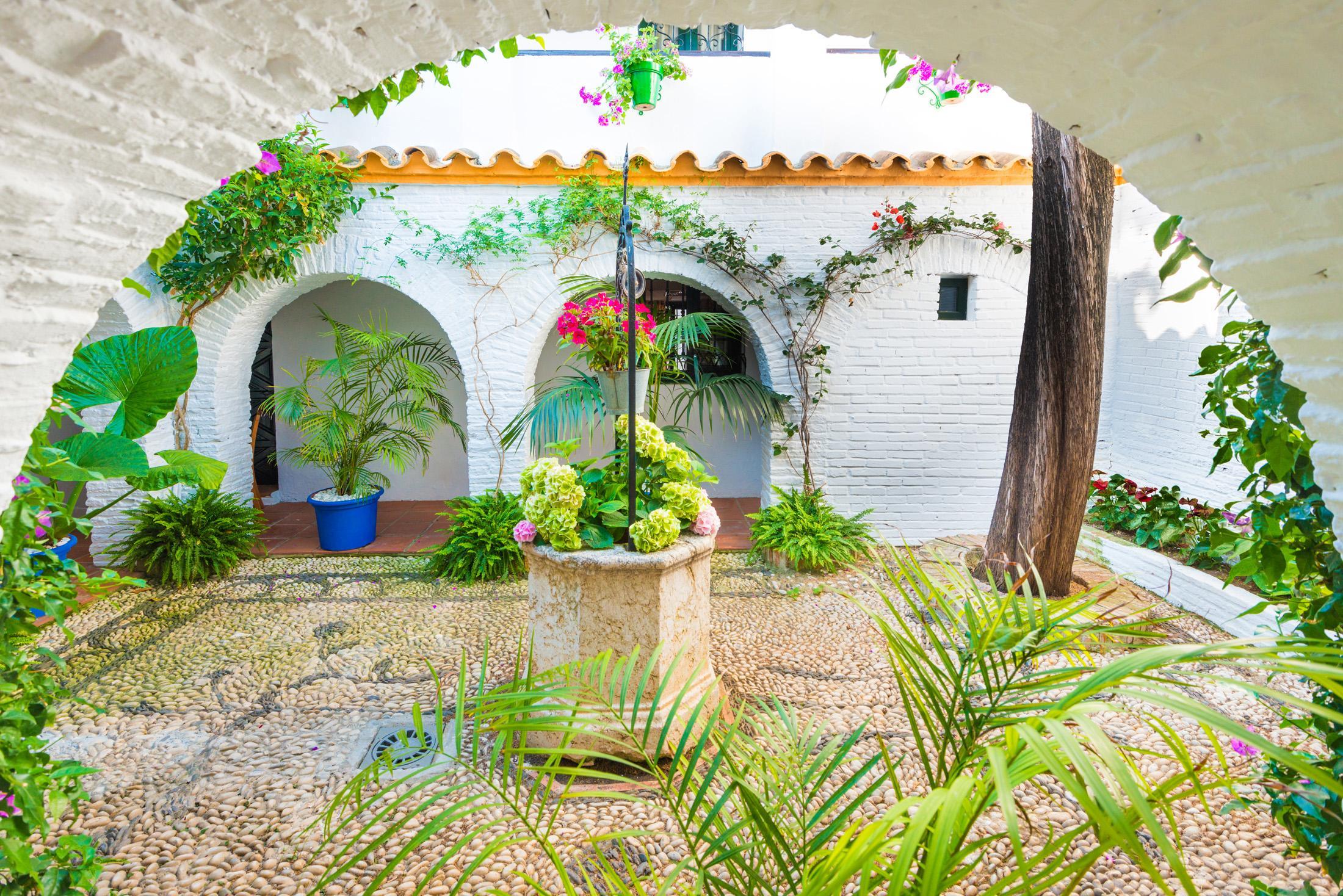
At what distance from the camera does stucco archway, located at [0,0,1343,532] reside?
73cm

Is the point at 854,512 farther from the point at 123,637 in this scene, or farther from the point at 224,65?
the point at 224,65

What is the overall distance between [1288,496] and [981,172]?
4330 millimetres

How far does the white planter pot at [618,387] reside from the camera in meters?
2.92

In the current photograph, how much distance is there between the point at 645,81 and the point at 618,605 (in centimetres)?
441

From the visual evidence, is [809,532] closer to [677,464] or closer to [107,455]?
[677,464]

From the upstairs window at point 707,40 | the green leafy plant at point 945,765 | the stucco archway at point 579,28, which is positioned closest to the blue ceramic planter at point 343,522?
the green leafy plant at point 945,765

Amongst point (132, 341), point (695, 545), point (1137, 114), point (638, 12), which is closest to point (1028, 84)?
A: point (1137, 114)

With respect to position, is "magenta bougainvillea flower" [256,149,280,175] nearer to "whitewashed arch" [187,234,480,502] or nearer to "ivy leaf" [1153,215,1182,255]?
"whitewashed arch" [187,234,480,502]

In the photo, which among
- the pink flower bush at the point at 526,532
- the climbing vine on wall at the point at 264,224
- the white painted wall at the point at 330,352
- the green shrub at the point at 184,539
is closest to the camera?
the pink flower bush at the point at 526,532

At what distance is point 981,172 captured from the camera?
211 inches

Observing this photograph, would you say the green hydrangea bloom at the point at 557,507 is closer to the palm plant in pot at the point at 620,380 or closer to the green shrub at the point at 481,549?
the palm plant in pot at the point at 620,380

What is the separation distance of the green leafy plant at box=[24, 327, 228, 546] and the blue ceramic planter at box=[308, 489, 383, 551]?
280cm

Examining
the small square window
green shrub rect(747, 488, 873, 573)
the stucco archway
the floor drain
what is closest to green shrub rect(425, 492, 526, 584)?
green shrub rect(747, 488, 873, 573)

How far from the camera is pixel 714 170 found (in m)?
5.34
